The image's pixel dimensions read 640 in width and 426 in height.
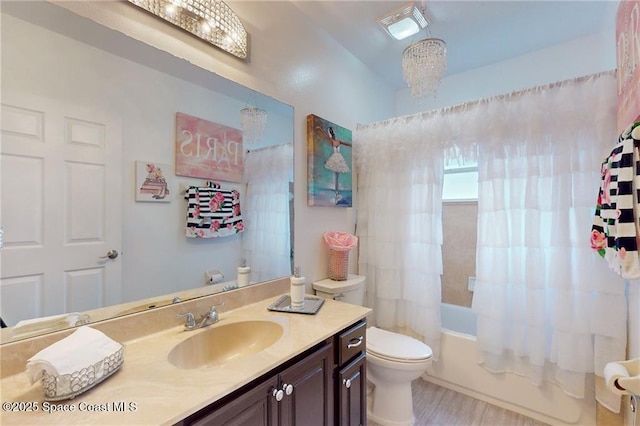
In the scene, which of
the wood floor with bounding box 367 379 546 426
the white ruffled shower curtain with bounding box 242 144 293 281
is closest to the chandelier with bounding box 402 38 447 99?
the white ruffled shower curtain with bounding box 242 144 293 281

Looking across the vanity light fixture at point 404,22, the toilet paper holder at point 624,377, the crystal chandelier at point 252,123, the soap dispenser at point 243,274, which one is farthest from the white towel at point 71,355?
the vanity light fixture at point 404,22

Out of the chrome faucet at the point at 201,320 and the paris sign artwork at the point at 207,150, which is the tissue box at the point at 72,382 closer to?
the chrome faucet at the point at 201,320

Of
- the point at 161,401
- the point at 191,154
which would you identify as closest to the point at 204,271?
the point at 191,154

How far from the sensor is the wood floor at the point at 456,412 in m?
1.73

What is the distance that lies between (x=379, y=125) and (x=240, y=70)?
1247 millimetres

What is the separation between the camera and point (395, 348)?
1.70 metres

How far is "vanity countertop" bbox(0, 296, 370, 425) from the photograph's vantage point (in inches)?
25.9

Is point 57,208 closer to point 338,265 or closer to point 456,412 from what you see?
point 338,265

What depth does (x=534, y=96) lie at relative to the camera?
1648 millimetres

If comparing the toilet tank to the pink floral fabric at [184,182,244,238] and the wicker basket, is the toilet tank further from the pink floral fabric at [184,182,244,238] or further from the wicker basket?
the pink floral fabric at [184,182,244,238]

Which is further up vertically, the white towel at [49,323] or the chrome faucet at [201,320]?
the white towel at [49,323]

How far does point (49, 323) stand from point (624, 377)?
208 cm

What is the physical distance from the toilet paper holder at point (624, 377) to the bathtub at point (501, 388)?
74cm

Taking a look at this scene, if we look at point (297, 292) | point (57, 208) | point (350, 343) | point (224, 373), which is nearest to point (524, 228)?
point (350, 343)
